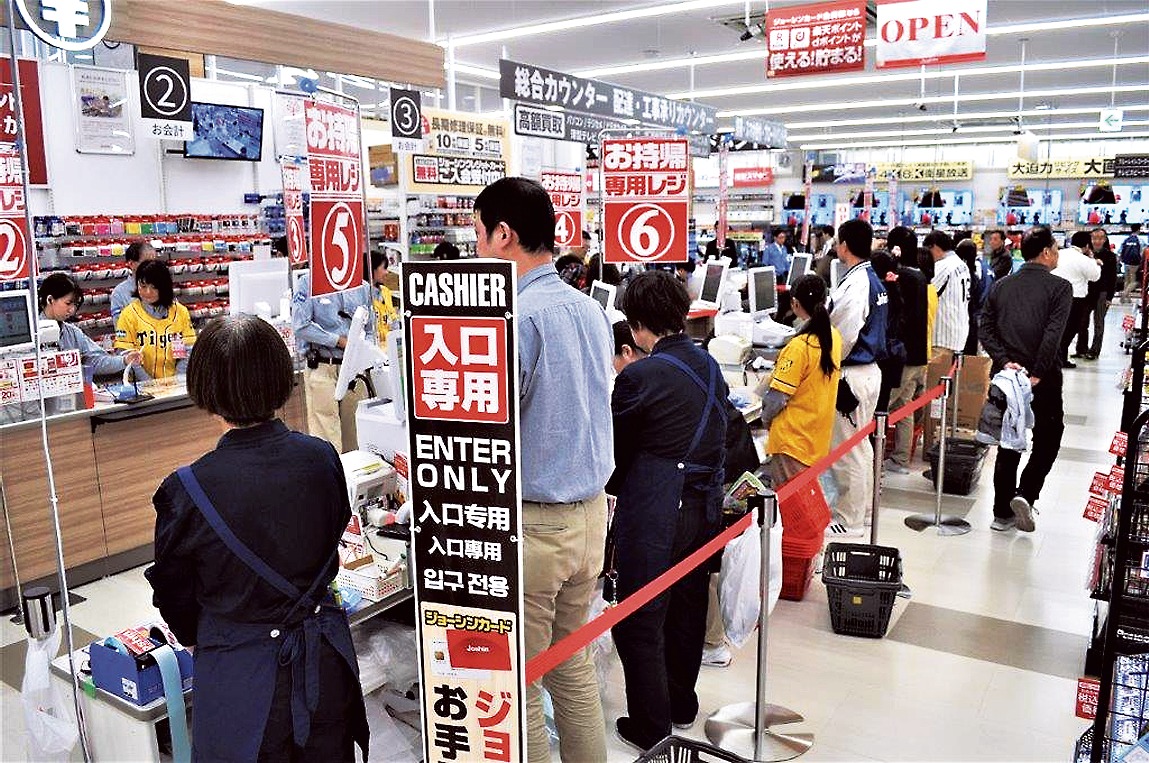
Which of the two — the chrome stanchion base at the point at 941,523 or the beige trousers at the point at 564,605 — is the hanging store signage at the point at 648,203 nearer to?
the chrome stanchion base at the point at 941,523

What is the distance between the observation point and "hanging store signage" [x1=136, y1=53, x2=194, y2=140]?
26.7 ft

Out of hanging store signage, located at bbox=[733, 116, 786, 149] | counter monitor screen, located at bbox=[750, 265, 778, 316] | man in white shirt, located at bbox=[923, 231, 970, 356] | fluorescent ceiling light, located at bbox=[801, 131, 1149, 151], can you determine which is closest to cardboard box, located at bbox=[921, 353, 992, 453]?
man in white shirt, located at bbox=[923, 231, 970, 356]

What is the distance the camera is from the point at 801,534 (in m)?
4.62

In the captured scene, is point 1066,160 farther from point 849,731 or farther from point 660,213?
point 849,731

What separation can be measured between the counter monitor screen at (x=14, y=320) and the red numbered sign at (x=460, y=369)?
308cm

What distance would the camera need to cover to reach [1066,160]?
24.9m

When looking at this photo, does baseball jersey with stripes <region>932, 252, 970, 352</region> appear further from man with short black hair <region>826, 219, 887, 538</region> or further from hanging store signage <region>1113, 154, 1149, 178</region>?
hanging store signage <region>1113, 154, 1149, 178</region>

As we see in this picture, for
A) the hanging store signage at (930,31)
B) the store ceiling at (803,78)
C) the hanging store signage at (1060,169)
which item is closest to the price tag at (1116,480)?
the hanging store signage at (930,31)

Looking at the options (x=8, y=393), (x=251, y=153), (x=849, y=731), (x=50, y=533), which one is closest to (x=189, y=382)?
(x=849, y=731)

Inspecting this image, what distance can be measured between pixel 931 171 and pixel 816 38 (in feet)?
65.3

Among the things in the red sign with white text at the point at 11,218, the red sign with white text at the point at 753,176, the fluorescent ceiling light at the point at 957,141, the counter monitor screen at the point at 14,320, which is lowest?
the counter monitor screen at the point at 14,320

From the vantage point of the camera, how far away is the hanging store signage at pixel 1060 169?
77.8 ft

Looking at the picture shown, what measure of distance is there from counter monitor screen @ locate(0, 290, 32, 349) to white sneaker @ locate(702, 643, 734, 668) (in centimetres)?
344

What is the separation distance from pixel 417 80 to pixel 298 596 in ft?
32.2
